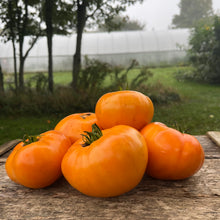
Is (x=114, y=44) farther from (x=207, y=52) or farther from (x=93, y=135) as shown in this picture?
(x=93, y=135)

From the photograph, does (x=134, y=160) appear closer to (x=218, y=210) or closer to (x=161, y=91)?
(x=218, y=210)

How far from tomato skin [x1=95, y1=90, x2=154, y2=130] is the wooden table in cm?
23

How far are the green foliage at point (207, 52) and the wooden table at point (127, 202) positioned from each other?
306 inches

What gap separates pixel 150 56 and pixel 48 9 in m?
8.87

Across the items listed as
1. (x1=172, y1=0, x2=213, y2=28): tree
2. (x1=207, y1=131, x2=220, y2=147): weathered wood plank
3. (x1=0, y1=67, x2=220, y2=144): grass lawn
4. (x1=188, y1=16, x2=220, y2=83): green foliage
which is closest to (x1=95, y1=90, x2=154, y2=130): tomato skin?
(x1=207, y1=131, x2=220, y2=147): weathered wood plank

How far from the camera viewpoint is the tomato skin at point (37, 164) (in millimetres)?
764

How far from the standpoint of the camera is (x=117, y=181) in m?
0.66

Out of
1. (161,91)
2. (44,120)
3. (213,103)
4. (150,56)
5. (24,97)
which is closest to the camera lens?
(44,120)

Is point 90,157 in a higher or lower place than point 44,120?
higher

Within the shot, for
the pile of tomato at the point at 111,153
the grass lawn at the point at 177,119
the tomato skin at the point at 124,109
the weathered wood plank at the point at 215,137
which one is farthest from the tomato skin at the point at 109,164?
the grass lawn at the point at 177,119

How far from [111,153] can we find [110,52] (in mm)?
13259

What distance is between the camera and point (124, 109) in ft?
2.76

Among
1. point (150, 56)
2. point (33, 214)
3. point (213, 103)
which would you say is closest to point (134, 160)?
point (33, 214)

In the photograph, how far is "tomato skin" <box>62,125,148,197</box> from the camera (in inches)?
25.9
